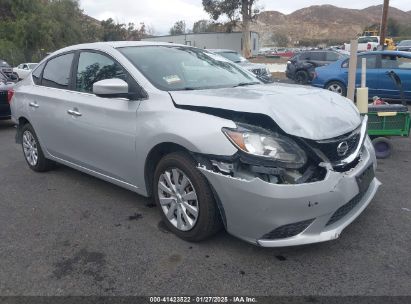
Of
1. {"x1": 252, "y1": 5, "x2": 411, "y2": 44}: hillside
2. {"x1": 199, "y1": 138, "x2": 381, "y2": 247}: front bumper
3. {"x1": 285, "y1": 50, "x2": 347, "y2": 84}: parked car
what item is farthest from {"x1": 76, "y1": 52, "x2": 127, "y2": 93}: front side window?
{"x1": 252, "y1": 5, "x2": 411, "y2": 44}: hillside

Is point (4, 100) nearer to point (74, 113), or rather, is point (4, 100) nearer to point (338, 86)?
point (74, 113)

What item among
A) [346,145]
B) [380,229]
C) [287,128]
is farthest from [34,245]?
[380,229]

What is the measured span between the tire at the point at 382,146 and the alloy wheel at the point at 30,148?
4847 millimetres

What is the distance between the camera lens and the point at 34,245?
3.41m

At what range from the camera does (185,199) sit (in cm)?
326

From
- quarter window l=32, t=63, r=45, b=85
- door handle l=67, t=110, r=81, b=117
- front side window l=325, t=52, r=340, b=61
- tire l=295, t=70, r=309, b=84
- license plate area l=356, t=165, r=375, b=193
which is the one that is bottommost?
tire l=295, t=70, r=309, b=84

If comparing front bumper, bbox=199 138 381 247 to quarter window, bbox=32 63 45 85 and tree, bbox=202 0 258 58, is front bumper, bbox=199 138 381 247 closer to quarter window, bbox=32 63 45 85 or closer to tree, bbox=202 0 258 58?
quarter window, bbox=32 63 45 85

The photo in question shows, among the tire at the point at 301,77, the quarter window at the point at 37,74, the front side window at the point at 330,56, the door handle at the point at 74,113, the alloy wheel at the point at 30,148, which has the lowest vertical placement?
the tire at the point at 301,77

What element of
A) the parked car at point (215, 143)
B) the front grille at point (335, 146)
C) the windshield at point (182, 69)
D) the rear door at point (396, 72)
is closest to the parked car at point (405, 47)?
the rear door at point (396, 72)

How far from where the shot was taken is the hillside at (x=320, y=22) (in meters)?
124

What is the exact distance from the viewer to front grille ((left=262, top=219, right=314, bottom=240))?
2826 millimetres

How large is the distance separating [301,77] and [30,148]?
13.2m

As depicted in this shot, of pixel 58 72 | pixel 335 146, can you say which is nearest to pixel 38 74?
pixel 58 72

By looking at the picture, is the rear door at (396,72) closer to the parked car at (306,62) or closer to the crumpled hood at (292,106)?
the parked car at (306,62)
